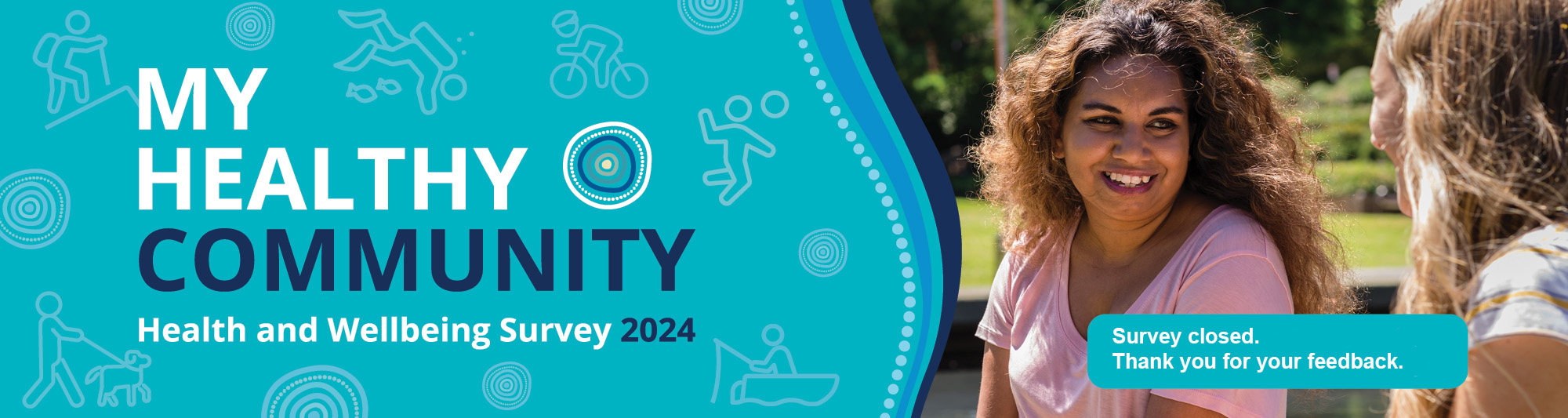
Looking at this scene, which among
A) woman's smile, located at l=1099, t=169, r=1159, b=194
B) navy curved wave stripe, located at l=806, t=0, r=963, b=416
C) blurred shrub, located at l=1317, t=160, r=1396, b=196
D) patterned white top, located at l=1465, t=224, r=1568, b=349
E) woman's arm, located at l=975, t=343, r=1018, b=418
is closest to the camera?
patterned white top, located at l=1465, t=224, r=1568, b=349

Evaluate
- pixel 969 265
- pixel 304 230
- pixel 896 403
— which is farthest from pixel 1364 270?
pixel 304 230

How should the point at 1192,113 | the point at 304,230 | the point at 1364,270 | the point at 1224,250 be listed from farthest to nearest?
the point at 1364,270
the point at 304,230
the point at 1192,113
the point at 1224,250

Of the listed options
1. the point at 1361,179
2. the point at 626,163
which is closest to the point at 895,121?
the point at 626,163

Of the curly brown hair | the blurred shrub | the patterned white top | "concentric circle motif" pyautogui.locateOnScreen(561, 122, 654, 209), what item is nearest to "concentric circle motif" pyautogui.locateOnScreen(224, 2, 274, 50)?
"concentric circle motif" pyautogui.locateOnScreen(561, 122, 654, 209)

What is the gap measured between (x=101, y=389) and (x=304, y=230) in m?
0.53

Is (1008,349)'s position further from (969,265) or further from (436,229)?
(969,265)

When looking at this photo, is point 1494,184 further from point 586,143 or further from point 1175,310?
point 586,143

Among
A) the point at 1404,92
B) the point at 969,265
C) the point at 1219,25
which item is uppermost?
the point at 1219,25

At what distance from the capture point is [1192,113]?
2.20 meters

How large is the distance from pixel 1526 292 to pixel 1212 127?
2.80 feet

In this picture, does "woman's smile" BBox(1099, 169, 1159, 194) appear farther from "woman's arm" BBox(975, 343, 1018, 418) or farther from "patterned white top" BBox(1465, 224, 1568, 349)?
"patterned white top" BBox(1465, 224, 1568, 349)

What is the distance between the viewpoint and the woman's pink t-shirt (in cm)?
199

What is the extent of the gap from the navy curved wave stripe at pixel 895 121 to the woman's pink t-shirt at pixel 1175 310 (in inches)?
13.1

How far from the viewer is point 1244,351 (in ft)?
6.57
